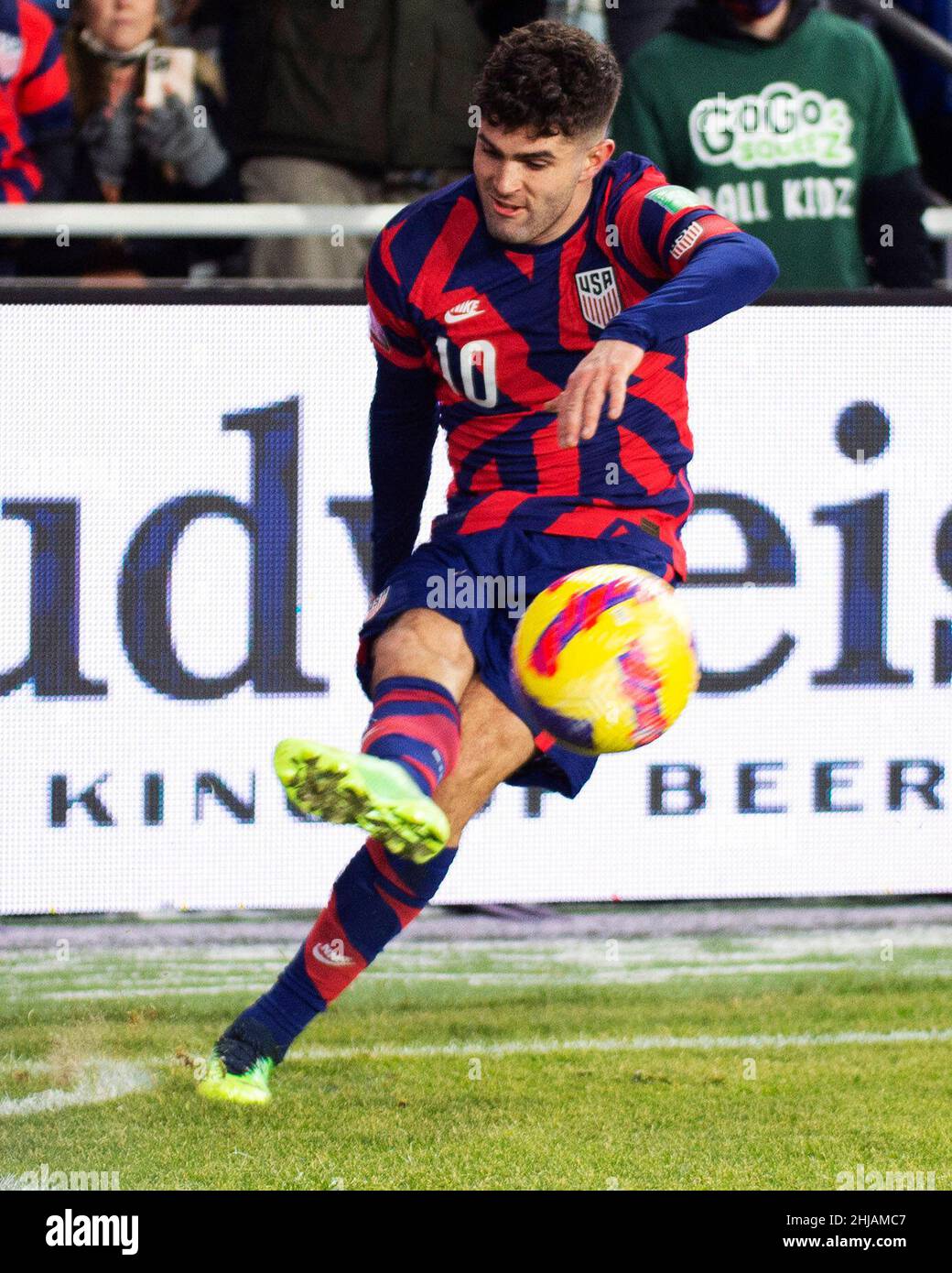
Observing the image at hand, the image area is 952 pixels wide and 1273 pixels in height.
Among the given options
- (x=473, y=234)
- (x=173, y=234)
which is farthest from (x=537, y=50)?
(x=173, y=234)

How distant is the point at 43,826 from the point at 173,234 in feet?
5.64

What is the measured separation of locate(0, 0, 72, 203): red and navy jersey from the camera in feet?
17.4

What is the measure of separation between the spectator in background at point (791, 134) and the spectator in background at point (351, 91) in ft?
1.59

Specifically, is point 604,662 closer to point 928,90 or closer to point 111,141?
point 111,141

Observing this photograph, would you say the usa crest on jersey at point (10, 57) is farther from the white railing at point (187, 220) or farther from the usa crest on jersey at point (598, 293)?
the usa crest on jersey at point (598, 293)

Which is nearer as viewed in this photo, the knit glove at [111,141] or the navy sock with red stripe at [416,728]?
the navy sock with red stripe at [416,728]

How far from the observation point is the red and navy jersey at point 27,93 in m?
5.30

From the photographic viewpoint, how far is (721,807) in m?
5.32

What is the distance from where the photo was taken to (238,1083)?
→ 157 inches

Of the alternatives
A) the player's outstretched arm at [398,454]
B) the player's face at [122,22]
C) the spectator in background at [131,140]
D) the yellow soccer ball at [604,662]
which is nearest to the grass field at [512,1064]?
the yellow soccer ball at [604,662]

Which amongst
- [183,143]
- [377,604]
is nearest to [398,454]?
[377,604]

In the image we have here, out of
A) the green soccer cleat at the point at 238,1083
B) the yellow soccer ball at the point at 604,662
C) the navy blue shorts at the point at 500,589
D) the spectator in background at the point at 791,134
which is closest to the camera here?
the yellow soccer ball at the point at 604,662

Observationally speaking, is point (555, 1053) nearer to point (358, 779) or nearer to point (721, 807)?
point (721, 807)

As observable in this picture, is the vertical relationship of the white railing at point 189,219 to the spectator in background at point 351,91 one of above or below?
below
